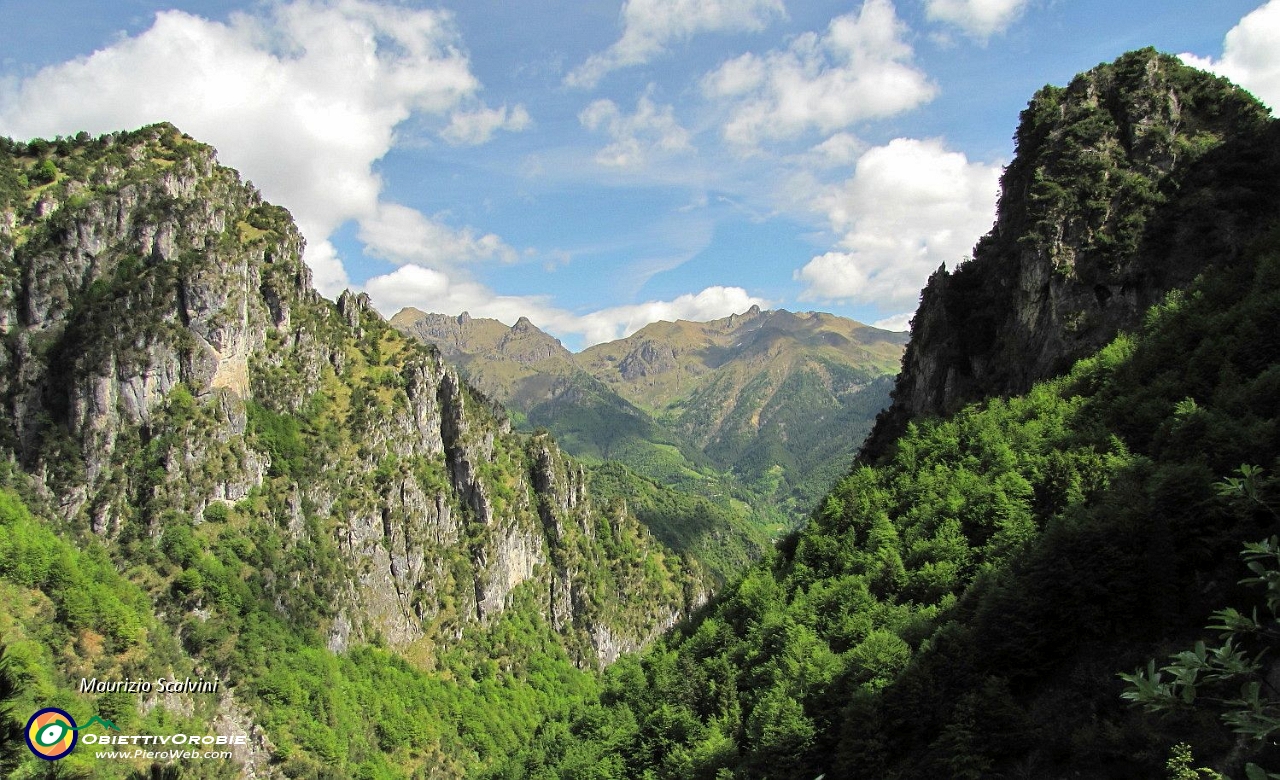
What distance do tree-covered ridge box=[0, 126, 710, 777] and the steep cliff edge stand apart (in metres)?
92.4

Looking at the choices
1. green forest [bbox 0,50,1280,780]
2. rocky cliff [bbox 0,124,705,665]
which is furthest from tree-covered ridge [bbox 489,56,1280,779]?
rocky cliff [bbox 0,124,705,665]

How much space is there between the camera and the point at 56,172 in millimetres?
110438

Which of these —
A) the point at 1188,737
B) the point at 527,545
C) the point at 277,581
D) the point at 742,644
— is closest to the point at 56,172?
the point at 277,581

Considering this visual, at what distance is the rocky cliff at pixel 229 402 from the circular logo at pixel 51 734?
3527 inches

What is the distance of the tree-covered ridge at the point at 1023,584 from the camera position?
87.0 feet

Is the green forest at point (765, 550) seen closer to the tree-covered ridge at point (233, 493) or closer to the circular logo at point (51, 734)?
the tree-covered ridge at point (233, 493)

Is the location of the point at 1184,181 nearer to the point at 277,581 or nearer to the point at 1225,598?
the point at 1225,598

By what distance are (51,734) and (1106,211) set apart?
258 ft

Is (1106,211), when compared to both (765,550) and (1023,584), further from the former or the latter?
(765,550)

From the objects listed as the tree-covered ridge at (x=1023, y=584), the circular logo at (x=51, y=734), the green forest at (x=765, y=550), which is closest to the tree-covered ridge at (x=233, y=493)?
the green forest at (x=765, y=550)

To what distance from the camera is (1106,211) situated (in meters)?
62.7

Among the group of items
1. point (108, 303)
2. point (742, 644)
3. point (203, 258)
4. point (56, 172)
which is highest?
point (56, 172)

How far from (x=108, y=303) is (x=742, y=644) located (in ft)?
353

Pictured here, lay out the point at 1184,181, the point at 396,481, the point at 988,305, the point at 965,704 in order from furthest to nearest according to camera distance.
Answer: the point at 396,481
the point at 988,305
the point at 1184,181
the point at 965,704
